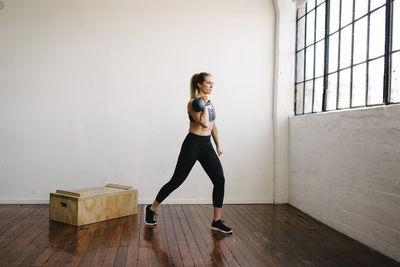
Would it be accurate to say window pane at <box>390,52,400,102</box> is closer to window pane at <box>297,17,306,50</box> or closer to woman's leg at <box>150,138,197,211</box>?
woman's leg at <box>150,138,197,211</box>

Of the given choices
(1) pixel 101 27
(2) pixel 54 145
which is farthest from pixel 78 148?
(1) pixel 101 27

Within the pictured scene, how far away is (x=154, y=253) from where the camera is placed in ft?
9.14

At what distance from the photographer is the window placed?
9.73ft

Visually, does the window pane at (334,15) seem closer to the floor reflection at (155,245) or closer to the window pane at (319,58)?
the window pane at (319,58)

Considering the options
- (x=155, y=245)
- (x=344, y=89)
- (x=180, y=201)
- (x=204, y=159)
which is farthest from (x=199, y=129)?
(x=180, y=201)

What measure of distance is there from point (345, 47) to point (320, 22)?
28.7 inches

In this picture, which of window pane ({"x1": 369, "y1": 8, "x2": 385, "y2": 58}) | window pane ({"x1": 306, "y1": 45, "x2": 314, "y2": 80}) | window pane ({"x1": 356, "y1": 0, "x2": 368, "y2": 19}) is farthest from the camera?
window pane ({"x1": 306, "y1": 45, "x2": 314, "y2": 80})

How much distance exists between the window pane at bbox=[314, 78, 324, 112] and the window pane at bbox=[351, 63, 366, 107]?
26.7 inches

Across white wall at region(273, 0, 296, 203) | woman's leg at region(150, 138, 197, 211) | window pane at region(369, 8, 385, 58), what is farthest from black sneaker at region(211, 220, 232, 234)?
window pane at region(369, 8, 385, 58)

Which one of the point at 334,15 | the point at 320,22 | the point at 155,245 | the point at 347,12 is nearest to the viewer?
the point at 155,245

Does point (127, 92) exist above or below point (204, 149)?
above

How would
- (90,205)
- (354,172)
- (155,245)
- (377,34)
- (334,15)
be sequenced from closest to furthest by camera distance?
(155,245)
(377,34)
(354,172)
(90,205)
(334,15)

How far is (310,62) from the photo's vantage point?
4.48m

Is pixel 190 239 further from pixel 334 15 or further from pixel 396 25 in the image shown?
pixel 334 15
